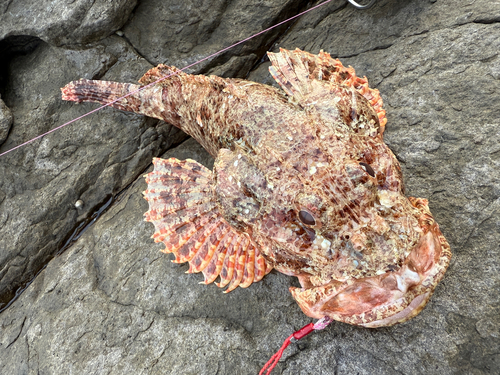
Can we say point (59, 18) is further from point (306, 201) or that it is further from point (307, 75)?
point (306, 201)

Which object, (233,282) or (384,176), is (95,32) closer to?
(233,282)

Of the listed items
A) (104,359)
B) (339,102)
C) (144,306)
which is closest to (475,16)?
(339,102)

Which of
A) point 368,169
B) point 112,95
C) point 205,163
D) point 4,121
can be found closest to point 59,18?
point 112,95

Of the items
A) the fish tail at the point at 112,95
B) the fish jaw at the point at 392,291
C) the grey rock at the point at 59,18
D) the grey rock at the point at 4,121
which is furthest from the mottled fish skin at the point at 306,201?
the grey rock at the point at 4,121

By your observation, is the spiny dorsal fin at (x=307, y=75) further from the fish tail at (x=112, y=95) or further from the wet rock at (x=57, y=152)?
the wet rock at (x=57, y=152)

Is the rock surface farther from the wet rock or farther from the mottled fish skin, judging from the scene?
the mottled fish skin

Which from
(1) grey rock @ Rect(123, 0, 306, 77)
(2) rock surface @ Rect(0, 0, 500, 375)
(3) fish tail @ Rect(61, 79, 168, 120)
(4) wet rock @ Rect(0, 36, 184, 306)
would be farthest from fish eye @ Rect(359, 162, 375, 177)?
(1) grey rock @ Rect(123, 0, 306, 77)

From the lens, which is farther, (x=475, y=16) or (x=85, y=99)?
(x=85, y=99)

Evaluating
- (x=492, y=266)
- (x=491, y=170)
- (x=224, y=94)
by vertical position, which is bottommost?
(x=492, y=266)
